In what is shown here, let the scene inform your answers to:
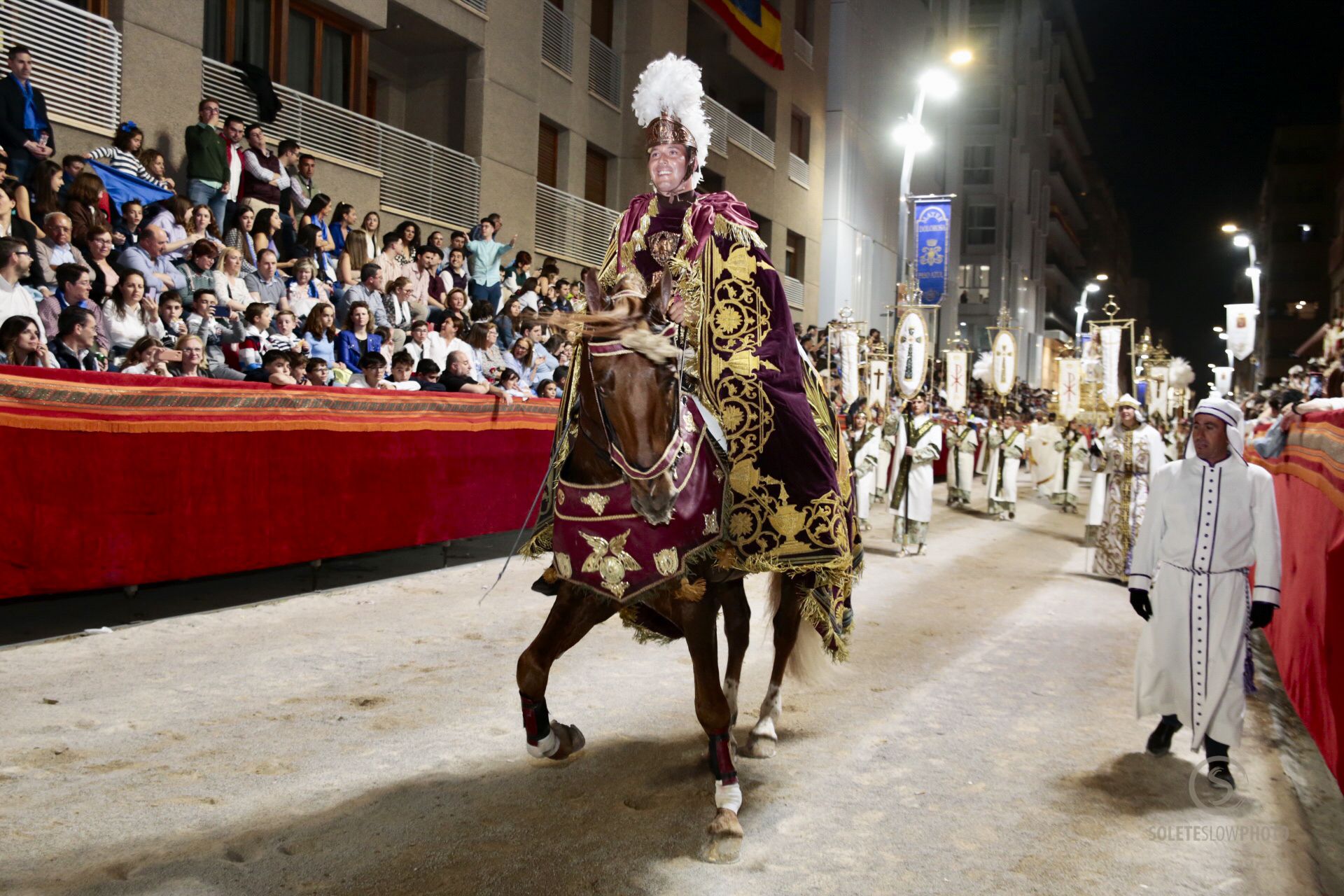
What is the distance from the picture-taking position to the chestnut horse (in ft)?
11.5

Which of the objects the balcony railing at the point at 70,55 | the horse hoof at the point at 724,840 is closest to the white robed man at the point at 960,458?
the balcony railing at the point at 70,55

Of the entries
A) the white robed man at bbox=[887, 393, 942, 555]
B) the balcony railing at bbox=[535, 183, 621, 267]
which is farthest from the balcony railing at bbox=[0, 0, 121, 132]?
the white robed man at bbox=[887, 393, 942, 555]

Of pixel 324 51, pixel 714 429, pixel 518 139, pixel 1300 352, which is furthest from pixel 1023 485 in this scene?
pixel 714 429

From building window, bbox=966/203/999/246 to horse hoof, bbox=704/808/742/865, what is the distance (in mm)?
56858

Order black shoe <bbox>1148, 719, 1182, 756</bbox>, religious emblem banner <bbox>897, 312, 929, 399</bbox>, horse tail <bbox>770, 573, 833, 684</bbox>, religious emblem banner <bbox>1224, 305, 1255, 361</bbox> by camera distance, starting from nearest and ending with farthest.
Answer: black shoe <bbox>1148, 719, 1182, 756</bbox>
horse tail <bbox>770, 573, 833, 684</bbox>
religious emblem banner <bbox>897, 312, 929, 399</bbox>
religious emblem banner <bbox>1224, 305, 1255, 361</bbox>

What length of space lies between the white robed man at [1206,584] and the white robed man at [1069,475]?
52.3ft

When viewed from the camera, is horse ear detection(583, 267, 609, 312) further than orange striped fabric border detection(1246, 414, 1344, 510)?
No

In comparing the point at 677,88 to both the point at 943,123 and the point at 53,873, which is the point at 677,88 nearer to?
the point at 53,873

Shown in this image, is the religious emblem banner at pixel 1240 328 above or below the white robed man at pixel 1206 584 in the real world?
above

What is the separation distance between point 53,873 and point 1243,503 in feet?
18.0

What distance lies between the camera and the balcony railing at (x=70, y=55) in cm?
1025

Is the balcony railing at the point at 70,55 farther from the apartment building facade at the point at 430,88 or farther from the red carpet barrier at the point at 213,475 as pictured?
the red carpet barrier at the point at 213,475

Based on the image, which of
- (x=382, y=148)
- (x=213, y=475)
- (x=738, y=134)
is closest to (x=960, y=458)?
(x=738, y=134)

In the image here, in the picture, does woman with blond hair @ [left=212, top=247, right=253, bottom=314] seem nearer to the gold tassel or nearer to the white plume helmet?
the white plume helmet
